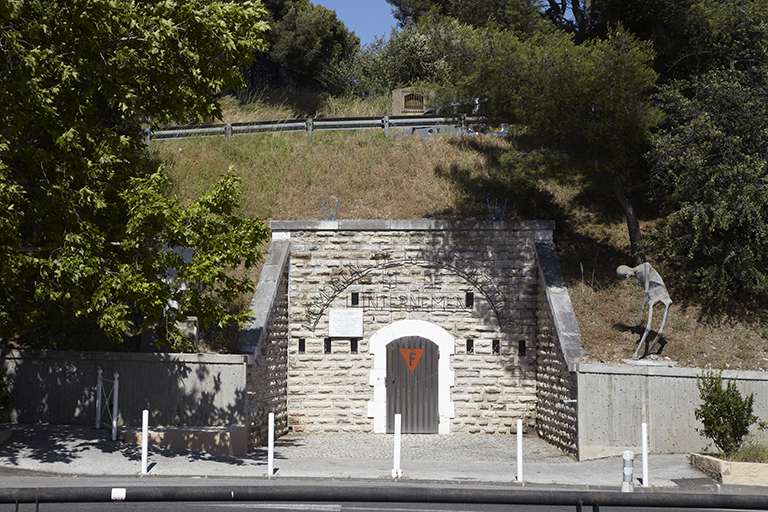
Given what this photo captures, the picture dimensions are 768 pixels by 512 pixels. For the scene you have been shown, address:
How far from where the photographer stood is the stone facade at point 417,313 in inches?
597

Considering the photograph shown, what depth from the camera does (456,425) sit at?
1515 cm

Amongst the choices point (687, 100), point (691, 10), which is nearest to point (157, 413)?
point (687, 100)

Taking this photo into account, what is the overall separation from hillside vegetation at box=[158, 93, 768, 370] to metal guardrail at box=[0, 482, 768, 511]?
11.3m

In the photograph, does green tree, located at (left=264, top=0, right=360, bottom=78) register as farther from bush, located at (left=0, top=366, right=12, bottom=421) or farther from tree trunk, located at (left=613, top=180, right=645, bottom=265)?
bush, located at (left=0, top=366, right=12, bottom=421)

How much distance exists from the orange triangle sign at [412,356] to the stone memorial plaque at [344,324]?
1.14m

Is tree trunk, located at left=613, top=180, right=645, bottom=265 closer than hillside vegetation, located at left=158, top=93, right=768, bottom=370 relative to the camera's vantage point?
No

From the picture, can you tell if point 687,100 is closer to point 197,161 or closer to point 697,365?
point 697,365

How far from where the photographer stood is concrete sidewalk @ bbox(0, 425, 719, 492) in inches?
388

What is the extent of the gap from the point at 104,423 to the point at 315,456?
13.9ft

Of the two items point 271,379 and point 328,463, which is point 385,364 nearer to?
point 271,379

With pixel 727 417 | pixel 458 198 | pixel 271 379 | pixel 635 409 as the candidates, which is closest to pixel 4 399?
pixel 271 379

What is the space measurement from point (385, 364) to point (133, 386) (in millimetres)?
5645

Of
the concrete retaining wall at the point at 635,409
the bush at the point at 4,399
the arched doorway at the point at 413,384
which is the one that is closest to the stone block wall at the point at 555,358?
the concrete retaining wall at the point at 635,409

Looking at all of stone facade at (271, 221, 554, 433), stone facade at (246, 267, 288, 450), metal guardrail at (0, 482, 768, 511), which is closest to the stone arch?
stone facade at (271, 221, 554, 433)
